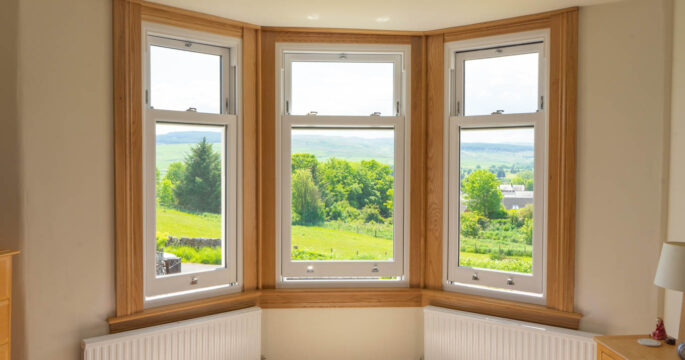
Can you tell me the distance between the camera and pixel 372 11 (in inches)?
122

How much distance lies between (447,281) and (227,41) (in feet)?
7.98

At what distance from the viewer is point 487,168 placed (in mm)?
3439

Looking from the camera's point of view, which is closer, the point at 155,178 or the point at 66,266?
the point at 66,266

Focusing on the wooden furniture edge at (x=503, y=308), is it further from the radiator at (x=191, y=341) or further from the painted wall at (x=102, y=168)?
the radiator at (x=191, y=341)

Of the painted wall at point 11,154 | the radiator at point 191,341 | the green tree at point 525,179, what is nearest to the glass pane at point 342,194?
the radiator at point 191,341

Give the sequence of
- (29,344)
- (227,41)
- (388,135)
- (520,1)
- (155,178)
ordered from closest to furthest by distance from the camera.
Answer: (29,344), (520,1), (155,178), (227,41), (388,135)

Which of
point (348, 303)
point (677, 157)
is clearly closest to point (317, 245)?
point (348, 303)

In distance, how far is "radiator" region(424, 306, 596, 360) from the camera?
293cm

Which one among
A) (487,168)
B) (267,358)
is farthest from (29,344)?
(487,168)

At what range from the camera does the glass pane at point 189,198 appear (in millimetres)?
3166

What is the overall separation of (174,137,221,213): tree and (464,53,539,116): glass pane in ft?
6.29

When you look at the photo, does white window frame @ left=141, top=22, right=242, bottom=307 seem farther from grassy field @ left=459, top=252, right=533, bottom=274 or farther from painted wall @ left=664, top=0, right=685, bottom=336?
painted wall @ left=664, top=0, right=685, bottom=336

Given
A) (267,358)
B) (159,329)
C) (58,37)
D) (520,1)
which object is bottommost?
(267,358)

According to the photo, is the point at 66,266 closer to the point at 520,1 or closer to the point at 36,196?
the point at 36,196
